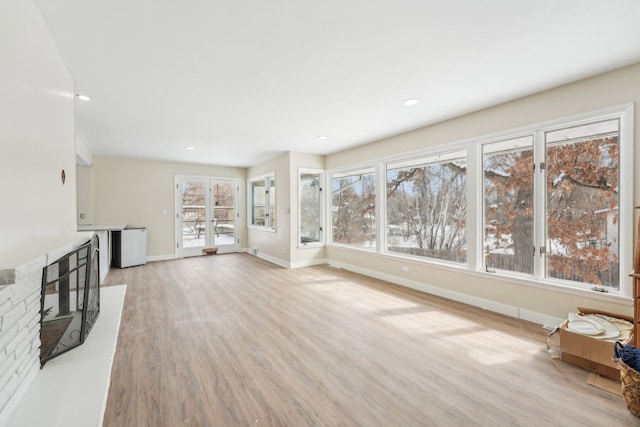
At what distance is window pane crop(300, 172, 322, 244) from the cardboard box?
14.8 ft

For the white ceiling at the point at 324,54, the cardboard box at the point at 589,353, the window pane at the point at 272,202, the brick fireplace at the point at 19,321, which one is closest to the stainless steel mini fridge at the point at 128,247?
the window pane at the point at 272,202

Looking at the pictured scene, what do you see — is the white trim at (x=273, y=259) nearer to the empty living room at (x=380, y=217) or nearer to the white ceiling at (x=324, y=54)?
the empty living room at (x=380, y=217)

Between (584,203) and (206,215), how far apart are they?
7.37 metres

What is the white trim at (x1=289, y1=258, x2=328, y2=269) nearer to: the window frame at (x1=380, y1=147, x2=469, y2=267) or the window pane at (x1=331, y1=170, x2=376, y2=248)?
the window pane at (x1=331, y1=170, x2=376, y2=248)

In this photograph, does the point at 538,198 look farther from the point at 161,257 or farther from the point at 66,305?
the point at 161,257

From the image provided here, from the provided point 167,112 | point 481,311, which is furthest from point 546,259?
point 167,112

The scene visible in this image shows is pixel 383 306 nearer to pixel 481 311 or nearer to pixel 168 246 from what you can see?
pixel 481 311

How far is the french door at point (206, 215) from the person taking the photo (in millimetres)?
7086

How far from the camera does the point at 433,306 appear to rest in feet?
11.6

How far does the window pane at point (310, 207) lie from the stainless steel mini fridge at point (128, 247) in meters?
3.57

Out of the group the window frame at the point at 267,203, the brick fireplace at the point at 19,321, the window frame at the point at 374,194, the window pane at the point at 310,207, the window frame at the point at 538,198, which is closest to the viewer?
the brick fireplace at the point at 19,321

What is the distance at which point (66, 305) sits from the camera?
6.00 feet

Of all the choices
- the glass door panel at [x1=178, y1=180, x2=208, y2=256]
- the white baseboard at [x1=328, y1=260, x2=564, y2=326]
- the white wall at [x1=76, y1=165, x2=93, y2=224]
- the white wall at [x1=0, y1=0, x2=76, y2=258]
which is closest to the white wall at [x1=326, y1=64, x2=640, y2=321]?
the white baseboard at [x1=328, y1=260, x2=564, y2=326]

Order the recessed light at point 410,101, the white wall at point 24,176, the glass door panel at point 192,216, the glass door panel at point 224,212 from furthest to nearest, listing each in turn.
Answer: the glass door panel at point 224,212 < the glass door panel at point 192,216 < the recessed light at point 410,101 < the white wall at point 24,176
